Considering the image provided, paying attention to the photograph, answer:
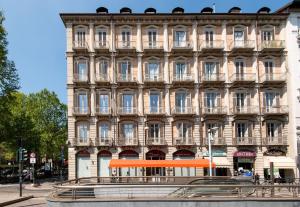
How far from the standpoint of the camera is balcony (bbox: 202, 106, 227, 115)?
48022mm

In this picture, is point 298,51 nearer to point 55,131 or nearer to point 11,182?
point 11,182

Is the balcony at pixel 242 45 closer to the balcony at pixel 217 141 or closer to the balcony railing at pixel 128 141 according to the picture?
the balcony at pixel 217 141

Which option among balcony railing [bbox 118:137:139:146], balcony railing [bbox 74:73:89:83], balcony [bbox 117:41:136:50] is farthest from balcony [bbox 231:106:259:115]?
balcony railing [bbox 74:73:89:83]

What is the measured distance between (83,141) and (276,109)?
21.8 m

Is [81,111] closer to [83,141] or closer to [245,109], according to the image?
[83,141]

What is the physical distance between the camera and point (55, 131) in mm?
78688

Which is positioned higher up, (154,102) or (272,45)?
(272,45)

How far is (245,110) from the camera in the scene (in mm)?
48375

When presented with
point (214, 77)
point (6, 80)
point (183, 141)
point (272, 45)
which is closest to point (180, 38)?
point (214, 77)

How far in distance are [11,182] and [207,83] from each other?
25825mm

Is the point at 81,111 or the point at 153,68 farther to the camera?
the point at 153,68

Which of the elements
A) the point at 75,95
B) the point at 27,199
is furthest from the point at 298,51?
the point at 27,199

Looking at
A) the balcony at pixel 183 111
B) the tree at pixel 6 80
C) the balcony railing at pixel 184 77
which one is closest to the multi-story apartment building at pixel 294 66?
the balcony railing at pixel 184 77

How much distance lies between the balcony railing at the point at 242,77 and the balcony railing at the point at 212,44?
3.60m
